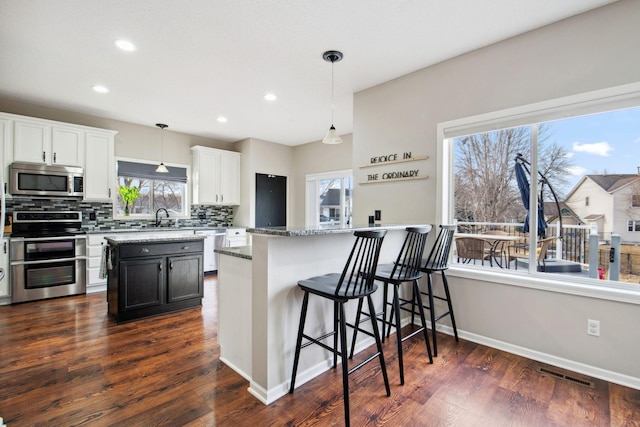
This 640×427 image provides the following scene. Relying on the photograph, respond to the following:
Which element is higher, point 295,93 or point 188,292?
point 295,93

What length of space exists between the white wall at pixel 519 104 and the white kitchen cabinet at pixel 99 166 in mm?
4153

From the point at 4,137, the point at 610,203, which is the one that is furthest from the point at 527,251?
the point at 4,137

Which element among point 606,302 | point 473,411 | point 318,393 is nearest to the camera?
point 473,411

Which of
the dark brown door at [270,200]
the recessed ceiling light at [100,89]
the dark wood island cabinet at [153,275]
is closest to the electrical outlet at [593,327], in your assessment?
the dark wood island cabinet at [153,275]

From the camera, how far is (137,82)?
3.67 m

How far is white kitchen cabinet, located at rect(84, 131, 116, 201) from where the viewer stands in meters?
4.70

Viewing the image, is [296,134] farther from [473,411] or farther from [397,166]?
[473,411]

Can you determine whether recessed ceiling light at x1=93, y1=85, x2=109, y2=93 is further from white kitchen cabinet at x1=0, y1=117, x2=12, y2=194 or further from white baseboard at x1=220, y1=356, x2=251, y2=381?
white baseboard at x1=220, y1=356, x2=251, y2=381

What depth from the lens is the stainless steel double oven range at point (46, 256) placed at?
4004 millimetres

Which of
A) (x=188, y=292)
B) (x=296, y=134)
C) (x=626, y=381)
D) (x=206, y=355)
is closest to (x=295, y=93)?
(x=296, y=134)

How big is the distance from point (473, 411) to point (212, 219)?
5.69 metres

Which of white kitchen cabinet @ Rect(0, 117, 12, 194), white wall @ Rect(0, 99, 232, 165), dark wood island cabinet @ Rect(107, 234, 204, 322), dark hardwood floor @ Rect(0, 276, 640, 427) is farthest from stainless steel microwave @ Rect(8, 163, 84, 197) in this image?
dark hardwood floor @ Rect(0, 276, 640, 427)

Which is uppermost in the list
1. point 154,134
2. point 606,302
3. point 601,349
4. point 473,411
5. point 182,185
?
point 154,134

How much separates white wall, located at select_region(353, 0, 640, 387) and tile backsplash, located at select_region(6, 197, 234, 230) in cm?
407
